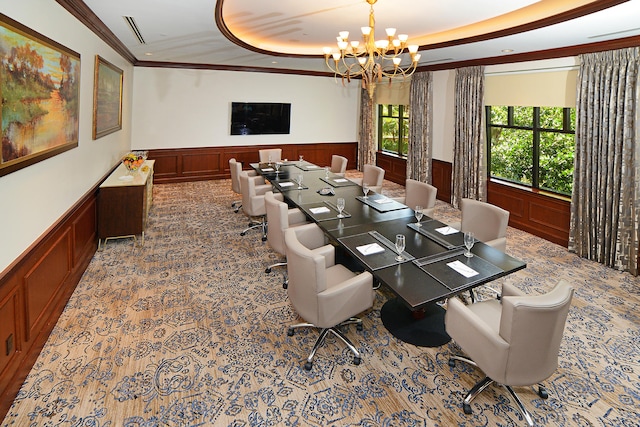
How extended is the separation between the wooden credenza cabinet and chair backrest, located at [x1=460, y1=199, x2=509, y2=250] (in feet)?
12.6

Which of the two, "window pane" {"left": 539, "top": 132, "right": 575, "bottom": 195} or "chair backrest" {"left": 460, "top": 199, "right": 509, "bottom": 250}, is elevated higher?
"window pane" {"left": 539, "top": 132, "right": 575, "bottom": 195}

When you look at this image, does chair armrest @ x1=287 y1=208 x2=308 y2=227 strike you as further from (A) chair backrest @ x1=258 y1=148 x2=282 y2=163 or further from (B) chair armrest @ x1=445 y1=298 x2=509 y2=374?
(A) chair backrest @ x1=258 y1=148 x2=282 y2=163

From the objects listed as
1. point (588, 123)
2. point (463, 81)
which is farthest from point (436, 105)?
point (588, 123)

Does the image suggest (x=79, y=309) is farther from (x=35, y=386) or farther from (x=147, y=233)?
(x=147, y=233)

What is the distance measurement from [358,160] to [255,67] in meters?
3.69

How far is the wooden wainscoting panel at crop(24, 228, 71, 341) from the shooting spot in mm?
2651

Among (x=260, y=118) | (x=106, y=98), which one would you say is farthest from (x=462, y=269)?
(x=260, y=118)

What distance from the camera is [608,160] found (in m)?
4.50

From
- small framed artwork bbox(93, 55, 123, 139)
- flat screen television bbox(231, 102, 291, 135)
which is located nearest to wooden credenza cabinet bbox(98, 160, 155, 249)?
small framed artwork bbox(93, 55, 123, 139)

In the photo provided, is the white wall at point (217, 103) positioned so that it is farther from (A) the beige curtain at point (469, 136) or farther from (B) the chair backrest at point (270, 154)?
(A) the beige curtain at point (469, 136)

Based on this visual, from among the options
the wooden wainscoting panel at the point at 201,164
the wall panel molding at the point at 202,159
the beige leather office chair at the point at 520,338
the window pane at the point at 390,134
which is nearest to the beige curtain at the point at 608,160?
the beige leather office chair at the point at 520,338

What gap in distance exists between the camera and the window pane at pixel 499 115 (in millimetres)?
6133

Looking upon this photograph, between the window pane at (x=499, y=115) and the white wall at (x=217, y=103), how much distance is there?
460cm

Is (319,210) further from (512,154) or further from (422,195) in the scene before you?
(512,154)
